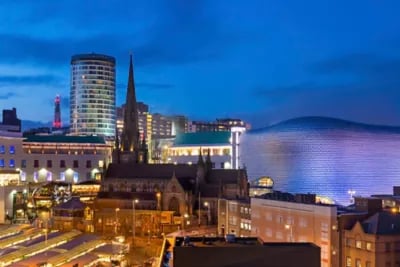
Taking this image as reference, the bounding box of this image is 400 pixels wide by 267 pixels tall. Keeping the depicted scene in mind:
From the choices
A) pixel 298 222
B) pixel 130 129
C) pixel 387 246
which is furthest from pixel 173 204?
pixel 387 246

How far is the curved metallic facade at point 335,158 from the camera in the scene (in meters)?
136

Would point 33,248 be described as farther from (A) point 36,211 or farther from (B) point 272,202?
(A) point 36,211

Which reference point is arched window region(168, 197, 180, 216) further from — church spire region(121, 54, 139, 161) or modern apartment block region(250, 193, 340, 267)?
church spire region(121, 54, 139, 161)

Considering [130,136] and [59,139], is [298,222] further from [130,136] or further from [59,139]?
[59,139]

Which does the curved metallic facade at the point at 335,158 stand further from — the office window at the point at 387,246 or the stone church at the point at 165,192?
the office window at the point at 387,246

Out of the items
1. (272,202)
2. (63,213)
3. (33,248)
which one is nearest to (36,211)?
(63,213)

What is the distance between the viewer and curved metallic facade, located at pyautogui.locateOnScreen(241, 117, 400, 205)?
446 feet

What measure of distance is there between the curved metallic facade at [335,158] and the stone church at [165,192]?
1184 inches

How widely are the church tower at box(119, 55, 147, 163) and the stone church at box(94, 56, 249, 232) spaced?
59.3 ft

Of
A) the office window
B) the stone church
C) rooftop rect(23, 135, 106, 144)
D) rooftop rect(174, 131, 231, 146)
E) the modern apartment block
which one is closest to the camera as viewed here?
the office window

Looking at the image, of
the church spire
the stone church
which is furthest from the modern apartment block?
the church spire

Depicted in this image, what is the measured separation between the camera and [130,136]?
14588 cm

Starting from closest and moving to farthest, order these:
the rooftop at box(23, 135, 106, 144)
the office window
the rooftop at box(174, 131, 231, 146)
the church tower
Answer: the office window → the church tower → the rooftop at box(23, 135, 106, 144) → the rooftop at box(174, 131, 231, 146)

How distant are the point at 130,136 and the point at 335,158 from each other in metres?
49.2
